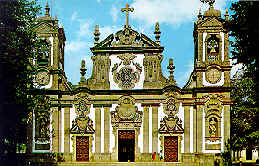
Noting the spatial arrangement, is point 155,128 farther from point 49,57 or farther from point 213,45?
point 49,57

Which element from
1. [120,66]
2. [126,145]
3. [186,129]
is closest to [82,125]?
[126,145]

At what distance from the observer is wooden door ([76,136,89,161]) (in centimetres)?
2398

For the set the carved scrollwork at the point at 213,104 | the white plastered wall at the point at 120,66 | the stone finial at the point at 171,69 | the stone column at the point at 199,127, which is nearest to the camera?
the stone column at the point at 199,127

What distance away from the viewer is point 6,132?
19859 mm

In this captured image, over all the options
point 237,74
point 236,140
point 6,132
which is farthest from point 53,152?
point 237,74

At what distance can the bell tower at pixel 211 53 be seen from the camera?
23.8 m

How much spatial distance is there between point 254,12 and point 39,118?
52.4ft

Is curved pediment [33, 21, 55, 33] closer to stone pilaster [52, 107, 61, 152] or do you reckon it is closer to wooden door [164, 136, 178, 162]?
stone pilaster [52, 107, 61, 152]

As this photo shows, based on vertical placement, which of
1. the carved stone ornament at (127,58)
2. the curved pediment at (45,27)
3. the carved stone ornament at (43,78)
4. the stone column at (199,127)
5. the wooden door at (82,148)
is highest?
the curved pediment at (45,27)

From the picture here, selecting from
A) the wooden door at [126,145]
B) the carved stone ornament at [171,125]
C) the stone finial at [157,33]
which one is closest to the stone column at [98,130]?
the wooden door at [126,145]

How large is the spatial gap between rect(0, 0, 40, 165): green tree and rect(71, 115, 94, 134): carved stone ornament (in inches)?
163

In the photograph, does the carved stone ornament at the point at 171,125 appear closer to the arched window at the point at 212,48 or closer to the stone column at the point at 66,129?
the arched window at the point at 212,48

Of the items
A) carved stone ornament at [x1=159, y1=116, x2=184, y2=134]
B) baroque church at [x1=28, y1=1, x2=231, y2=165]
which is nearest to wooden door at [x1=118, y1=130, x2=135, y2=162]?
baroque church at [x1=28, y1=1, x2=231, y2=165]

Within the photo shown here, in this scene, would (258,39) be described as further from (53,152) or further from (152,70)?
(53,152)
